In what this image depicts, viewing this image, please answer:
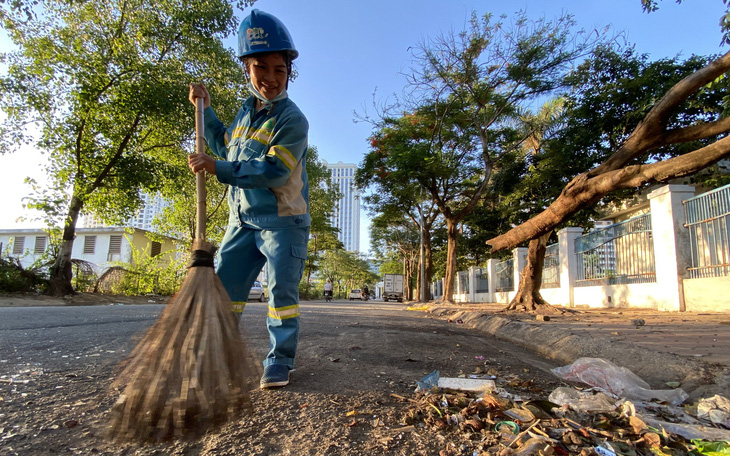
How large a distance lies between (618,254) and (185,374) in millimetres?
10440

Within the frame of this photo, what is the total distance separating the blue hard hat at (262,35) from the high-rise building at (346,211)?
69.7ft

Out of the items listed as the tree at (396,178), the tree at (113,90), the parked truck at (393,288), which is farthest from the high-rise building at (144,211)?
the parked truck at (393,288)

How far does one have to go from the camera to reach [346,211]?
71.9 m

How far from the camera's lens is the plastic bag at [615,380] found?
7.45 ft

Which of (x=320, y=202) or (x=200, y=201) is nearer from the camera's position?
(x=200, y=201)

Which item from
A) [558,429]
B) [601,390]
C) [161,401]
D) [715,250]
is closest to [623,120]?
[715,250]

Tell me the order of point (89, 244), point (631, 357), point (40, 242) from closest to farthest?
point (631, 357), point (89, 244), point (40, 242)

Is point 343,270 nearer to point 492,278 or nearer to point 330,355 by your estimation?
point 492,278

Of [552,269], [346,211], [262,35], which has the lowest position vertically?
[552,269]

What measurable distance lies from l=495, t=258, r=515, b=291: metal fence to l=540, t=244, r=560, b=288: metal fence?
9.47 ft

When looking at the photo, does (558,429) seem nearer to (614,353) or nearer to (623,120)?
(614,353)

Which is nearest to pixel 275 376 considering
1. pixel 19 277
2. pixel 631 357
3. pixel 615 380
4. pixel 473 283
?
pixel 615 380

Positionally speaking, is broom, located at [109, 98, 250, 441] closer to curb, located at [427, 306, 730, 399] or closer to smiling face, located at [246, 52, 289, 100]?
smiling face, located at [246, 52, 289, 100]

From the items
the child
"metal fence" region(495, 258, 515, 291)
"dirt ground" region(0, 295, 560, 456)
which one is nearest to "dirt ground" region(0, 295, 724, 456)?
"dirt ground" region(0, 295, 560, 456)
